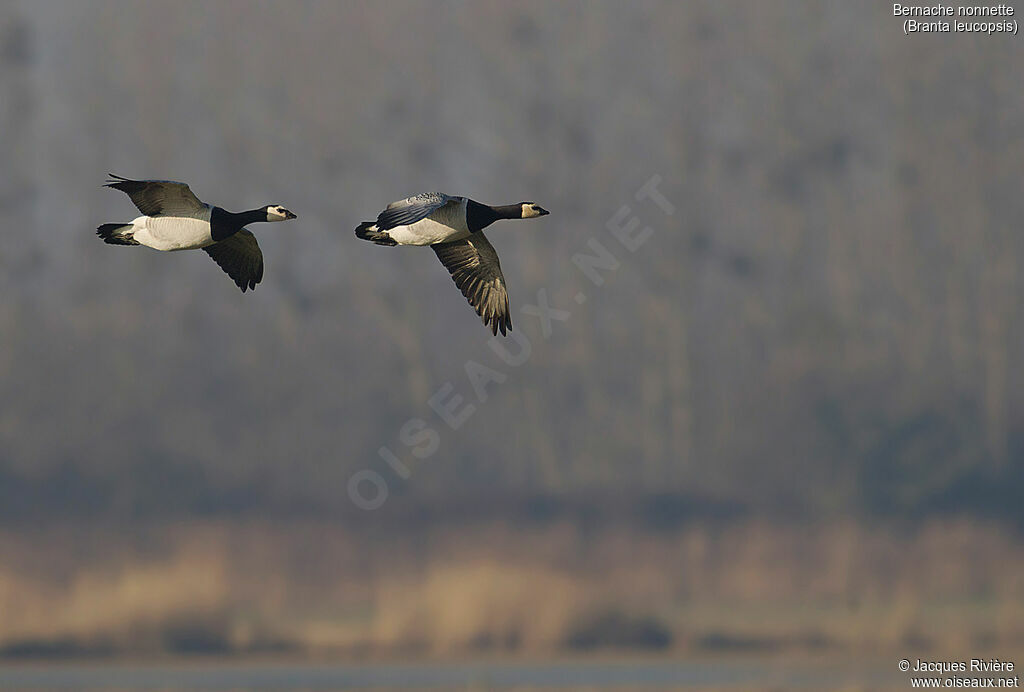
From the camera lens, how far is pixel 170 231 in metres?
29.3

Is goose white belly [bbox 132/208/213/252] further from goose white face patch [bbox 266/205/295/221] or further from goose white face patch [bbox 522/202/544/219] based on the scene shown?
goose white face patch [bbox 522/202/544/219]

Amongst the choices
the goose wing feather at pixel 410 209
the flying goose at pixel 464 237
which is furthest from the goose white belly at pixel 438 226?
the goose wing feather at pixel 410 209

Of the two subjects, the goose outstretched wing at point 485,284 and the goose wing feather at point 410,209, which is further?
the goose outstretched wing at point 485,284

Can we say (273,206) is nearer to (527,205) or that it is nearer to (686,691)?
(527,205)

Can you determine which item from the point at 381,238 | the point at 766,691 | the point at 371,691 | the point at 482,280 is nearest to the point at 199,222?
the point at 381,238

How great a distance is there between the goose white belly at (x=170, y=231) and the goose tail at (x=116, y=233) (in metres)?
0.21

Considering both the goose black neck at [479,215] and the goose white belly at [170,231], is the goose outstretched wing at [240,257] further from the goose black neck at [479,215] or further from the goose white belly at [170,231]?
the goose black neck at [479,215]


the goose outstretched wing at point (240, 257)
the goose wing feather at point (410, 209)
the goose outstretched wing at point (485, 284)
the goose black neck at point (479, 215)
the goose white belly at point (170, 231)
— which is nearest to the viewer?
the goose wing feather at point (410, 209)

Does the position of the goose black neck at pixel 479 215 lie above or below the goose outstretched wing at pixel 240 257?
above

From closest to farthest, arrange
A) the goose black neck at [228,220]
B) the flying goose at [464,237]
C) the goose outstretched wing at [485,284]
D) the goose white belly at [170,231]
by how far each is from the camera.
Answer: the flying goose at [464,237] < the goose white belly at [170,231] < the goose black neck at [228,220] < the goose outstretched wing at [485,284]

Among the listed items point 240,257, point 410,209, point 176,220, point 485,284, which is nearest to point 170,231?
point 176,220

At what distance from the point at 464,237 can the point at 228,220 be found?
15.6 ft

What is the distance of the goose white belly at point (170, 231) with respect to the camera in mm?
29391

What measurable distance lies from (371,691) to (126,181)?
164 metres
